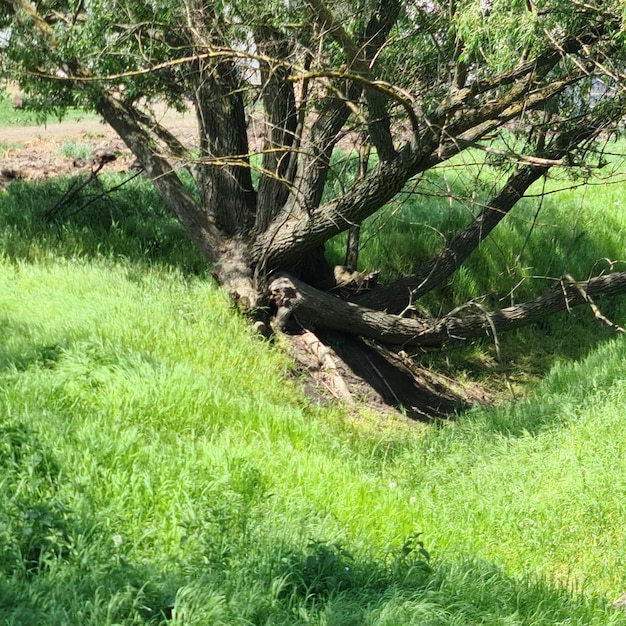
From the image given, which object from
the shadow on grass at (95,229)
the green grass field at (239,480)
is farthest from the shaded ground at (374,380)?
the shadow on grass at (95,229)

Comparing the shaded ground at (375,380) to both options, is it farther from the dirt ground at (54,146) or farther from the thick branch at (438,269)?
the dirt ground at (54,146)

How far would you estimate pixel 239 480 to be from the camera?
14.5 feet

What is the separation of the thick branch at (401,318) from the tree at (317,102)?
19 millimetres

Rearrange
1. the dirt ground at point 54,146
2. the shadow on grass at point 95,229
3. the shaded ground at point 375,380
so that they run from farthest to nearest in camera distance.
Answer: the dirt ground at point 54,146 → the shadow on grass at point 95,229 → the shaded ground at point 375,380

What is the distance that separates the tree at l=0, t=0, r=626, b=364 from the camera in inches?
258

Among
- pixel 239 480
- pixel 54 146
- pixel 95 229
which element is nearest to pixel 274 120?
pixel 95 229

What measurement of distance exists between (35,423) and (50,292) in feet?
9.14

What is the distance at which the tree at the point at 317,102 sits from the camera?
258 inches

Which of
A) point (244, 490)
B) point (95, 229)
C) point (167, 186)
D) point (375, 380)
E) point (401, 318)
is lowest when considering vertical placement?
point (375, 380)

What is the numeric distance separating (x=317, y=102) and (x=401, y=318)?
2.30 meters

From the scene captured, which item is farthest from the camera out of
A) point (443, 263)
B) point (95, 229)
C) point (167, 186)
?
point (95, 229)

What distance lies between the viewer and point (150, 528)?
3.95 m

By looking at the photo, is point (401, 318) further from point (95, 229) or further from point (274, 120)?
point (95, 229)

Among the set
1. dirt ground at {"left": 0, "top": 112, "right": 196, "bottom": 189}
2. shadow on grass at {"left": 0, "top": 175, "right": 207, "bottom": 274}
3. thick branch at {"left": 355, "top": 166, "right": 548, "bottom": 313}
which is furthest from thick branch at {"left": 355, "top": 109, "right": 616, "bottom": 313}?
dirt ground at {"left": 0, "top": 112, "right": 196, "bottom": 189}
